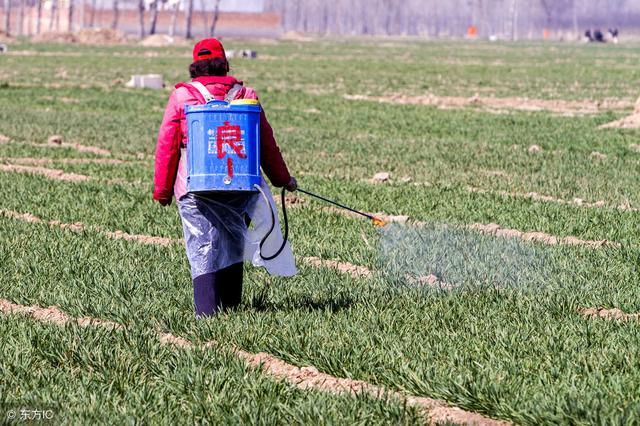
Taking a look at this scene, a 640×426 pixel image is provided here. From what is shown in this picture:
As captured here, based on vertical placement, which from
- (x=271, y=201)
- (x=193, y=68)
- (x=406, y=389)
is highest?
(x=193, y=68)

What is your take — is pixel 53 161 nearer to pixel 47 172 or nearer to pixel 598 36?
pixel 47 172

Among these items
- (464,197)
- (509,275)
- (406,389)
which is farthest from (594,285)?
(464,197)

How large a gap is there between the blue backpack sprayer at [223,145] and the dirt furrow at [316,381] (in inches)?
38.4

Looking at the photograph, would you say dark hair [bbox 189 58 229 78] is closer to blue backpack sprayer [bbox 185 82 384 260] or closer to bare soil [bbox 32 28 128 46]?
blue backpack sprayer [bbox 185 82 384 260]

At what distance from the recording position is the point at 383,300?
799 cm

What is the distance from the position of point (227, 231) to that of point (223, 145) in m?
0.75

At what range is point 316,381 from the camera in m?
6.24

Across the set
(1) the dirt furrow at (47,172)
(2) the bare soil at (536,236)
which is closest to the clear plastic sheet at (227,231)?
(2) the bare soil at (536,236)

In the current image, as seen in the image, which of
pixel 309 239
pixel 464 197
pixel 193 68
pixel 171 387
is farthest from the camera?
pixel 464 197

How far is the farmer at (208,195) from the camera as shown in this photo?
684 cm

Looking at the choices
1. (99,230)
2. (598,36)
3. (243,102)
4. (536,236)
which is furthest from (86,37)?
(243,102)

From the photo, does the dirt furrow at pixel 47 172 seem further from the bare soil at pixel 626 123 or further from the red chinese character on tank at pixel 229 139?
the bare soil at pixel 626 123

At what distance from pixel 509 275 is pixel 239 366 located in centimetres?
322

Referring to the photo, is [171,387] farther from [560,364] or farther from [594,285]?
[594,285]
